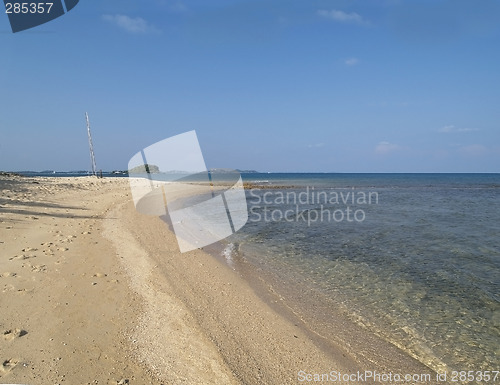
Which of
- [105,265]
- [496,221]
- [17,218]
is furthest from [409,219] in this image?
[17,218]

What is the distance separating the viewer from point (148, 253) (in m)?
8.36

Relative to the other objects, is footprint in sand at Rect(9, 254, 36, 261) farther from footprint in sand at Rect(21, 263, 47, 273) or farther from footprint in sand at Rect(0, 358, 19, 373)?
footprint in sand at Rect(0, 358, 19, 373)

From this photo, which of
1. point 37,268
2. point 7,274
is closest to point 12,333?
point 7,274

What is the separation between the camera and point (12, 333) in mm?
3754

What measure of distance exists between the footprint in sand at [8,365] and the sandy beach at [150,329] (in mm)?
10

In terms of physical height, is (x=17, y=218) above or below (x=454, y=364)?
above

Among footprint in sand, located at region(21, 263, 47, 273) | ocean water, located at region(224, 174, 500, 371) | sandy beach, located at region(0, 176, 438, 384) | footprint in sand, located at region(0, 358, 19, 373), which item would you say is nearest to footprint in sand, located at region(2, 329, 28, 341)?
sandy beach, located at region(0, 176, 438, 384)

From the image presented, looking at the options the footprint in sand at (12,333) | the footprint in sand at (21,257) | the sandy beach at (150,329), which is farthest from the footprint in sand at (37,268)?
the footprint in sand at (12,333)

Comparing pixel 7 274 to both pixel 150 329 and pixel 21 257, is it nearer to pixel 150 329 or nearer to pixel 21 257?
pixel 21 257

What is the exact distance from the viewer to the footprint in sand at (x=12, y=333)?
3670mm

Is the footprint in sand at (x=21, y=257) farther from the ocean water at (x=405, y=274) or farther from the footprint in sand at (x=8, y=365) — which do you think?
the ocean water at (x=405, y=274)

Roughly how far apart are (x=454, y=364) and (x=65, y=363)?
5233mm

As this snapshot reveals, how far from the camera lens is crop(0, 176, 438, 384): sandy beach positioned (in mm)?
3328

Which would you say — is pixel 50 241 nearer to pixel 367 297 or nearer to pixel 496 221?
pixel 367 297
